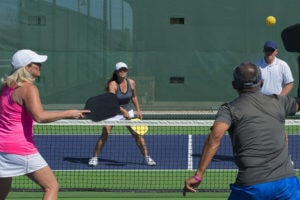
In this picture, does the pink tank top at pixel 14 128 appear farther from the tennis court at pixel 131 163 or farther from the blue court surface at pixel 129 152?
the blue court surface at pixel 129 152

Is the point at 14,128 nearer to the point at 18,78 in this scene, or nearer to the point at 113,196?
the point at 18,78

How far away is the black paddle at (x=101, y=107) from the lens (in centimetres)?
602

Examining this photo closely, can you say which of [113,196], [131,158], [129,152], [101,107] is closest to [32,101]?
[101,107]

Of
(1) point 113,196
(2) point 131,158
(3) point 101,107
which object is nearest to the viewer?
(3) point 101,107

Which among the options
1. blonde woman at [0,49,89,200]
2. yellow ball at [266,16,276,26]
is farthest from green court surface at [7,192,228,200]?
yellow ball at [266,16,276,26]

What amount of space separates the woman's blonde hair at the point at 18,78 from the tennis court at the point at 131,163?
2.65 meters

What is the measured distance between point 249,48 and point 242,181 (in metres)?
14.3

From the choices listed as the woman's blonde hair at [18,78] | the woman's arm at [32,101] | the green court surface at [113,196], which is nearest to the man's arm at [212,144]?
the woman's arm at [32,101]

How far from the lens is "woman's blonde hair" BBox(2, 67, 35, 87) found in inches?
211

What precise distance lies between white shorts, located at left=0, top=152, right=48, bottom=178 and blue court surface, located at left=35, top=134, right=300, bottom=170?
4.47m

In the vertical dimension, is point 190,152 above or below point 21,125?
below

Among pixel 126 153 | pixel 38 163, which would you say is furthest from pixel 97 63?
pixel 38 163

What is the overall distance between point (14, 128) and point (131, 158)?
5.60 metres

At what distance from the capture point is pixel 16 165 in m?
5.39
